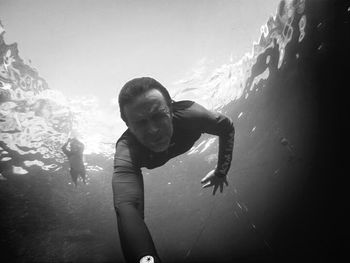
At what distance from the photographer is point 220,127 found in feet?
12.0

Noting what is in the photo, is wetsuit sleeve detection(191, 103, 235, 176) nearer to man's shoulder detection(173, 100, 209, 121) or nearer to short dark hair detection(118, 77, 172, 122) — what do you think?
man's shoulder detection(173, 100, 209, 121)

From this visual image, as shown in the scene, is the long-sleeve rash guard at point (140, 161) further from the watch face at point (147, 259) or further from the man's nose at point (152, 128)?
the man's nose at point (152, 128)

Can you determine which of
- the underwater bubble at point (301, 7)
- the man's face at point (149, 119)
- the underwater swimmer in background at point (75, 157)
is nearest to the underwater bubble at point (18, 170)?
the underwater swimmer in background at point (75, 157)

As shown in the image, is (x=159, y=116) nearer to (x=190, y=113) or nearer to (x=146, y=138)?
(x=146, y=138)

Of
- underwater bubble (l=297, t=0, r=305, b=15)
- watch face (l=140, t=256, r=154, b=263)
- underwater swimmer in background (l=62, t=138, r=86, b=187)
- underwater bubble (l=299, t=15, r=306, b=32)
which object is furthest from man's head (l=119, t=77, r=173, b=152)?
underwater swimmer in background (l=62, t=138, r=86, b=187)

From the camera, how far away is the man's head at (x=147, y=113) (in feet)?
10.1

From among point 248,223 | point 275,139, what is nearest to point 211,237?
point 248,223

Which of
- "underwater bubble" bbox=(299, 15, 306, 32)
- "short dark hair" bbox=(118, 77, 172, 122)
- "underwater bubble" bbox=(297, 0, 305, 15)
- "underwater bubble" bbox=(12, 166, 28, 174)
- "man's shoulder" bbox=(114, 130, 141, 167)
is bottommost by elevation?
"underwater bubble" bbox=(12, 166, 28, 174)

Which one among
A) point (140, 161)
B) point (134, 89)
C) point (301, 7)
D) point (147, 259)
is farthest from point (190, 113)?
point (301, 7)

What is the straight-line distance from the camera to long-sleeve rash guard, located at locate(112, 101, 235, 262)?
6.27ft

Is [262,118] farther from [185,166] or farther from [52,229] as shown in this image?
[52,229]

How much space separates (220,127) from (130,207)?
2.02m

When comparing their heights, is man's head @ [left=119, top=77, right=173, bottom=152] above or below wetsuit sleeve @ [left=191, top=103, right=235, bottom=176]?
above

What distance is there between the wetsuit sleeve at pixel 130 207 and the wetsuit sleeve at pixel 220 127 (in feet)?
3.84
